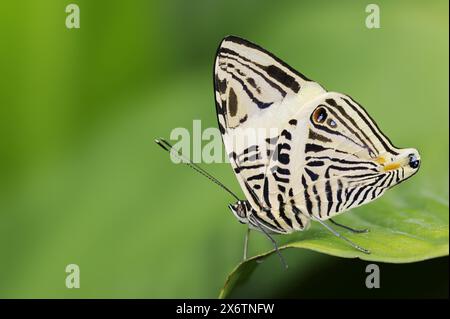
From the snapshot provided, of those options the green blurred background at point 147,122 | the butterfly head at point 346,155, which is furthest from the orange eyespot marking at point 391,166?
the green blurred background at point 147,122

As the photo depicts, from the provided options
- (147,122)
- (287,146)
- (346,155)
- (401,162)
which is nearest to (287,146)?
(287,146)

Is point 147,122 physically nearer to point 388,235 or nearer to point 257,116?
point 257,116

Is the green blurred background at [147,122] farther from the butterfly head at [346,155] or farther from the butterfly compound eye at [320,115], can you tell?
the butterfly compound eye at [320,115]

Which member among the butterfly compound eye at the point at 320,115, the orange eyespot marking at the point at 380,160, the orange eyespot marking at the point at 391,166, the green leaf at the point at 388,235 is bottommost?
the green leaf at the point at 388,235

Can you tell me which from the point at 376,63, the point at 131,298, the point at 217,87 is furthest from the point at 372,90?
the point at 131,298

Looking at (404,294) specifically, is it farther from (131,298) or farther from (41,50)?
(41,50)
